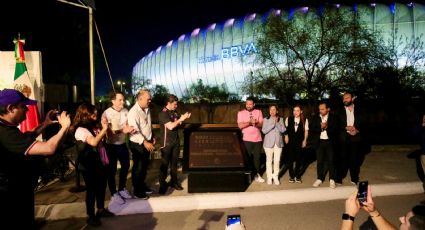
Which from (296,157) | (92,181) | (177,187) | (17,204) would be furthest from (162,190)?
(17,204)

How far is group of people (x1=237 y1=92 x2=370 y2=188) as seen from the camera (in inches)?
313

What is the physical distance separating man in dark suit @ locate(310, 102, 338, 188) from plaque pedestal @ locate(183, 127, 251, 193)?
1.72 metres

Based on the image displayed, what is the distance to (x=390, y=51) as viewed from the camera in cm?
2000

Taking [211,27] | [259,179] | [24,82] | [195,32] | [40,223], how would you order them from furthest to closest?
1. [195,32]
2. [211,27]
3. [259,179]
4. [24,82]
5. [40,223]

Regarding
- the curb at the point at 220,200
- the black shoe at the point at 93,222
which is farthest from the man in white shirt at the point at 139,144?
the black shoe at the point at 93,222

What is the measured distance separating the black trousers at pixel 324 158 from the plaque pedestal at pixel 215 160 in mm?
1734

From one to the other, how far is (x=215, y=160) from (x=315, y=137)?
8.00ft

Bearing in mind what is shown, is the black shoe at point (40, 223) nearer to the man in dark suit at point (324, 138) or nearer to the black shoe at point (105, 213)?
the black shoe at point (105, 213)

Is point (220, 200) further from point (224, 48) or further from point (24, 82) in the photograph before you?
point (224, 48)

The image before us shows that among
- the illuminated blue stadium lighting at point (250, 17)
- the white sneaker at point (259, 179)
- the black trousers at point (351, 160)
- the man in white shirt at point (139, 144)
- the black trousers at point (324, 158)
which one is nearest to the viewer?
the man in white shirt at point (139, 144)

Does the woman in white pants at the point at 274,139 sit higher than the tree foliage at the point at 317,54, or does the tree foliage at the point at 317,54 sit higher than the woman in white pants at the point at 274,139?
the tree foliage at the point at 317,54

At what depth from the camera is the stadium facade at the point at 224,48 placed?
47188mm

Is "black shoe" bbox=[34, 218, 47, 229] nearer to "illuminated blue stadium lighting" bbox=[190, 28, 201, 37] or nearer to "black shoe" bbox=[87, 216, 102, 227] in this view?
"black shoe" bbox=[87, 216, 102, 227]

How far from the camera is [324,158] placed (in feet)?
26.4
